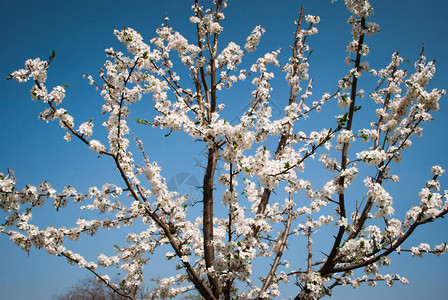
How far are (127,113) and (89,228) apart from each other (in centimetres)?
243

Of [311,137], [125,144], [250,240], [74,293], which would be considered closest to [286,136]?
[311,137]

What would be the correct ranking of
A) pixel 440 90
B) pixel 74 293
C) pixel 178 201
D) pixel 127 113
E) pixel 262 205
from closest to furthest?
1. pixel 127 113
2. pixel 440 90
3. pixel 262 205
4. pixel 178 201
5. pixel 74 293

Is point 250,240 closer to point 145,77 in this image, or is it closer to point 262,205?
point 262,205

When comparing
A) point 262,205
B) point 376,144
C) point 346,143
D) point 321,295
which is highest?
point 376,144

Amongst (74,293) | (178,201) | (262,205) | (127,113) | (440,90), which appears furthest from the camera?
(74,293)

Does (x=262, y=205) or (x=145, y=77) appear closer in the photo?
(x=145, y=77)

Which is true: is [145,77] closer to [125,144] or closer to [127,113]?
[127,113]

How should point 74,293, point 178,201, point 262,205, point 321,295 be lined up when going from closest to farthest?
point 321,295 → point 262,205 → point 178,201 → point 74,293

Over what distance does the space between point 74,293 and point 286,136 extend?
31.5 m

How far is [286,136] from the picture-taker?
5273mm

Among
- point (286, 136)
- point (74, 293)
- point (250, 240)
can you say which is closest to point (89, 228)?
point (250, 240)

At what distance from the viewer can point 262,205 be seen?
17.1 ft

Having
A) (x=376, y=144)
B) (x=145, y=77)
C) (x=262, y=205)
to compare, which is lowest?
(x=262, y=205)

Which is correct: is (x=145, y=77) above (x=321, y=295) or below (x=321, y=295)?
above
